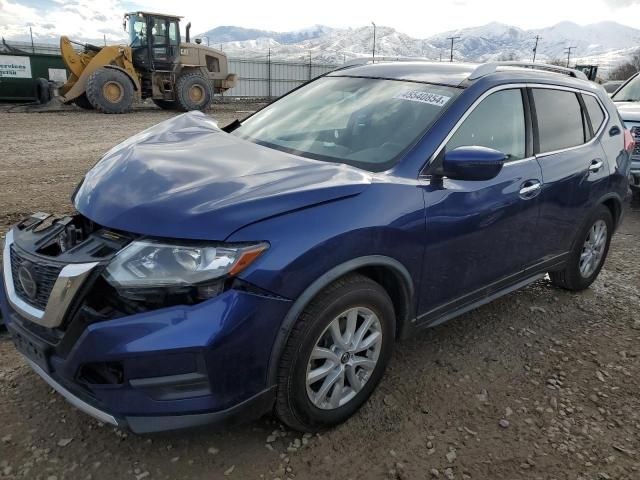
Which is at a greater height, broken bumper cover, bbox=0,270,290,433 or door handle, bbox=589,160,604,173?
door handle, bbox=589,160,604,173

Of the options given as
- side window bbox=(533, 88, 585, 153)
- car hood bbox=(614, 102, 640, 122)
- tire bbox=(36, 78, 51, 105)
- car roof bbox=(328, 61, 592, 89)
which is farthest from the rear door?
tire bbox=(36, 78, 51, 105)

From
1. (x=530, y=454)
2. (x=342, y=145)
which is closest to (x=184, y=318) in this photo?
(x=342, y=145)

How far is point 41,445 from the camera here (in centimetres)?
246

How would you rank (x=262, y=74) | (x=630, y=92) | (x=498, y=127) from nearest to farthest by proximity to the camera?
(x=498, y=127)
(x=630, y=92)
(x=262, y=74)

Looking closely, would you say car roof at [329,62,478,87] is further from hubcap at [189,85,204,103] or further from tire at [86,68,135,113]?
hubcap at [189,85,204,103]

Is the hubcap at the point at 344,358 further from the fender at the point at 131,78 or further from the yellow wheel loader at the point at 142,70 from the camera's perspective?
the fender at the point at 131,78

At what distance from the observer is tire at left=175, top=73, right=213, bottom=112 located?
18.2m

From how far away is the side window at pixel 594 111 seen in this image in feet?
13.5

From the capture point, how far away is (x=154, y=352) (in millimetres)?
1996

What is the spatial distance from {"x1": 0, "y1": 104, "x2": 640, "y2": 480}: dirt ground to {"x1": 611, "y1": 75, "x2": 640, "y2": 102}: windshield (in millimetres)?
5874

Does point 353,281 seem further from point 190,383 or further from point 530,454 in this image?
point 530,454

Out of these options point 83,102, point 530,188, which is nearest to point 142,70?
point 83,102

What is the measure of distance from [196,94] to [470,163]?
17583 millimetres

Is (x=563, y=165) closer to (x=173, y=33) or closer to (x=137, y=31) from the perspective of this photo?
(x=173, y=33)
